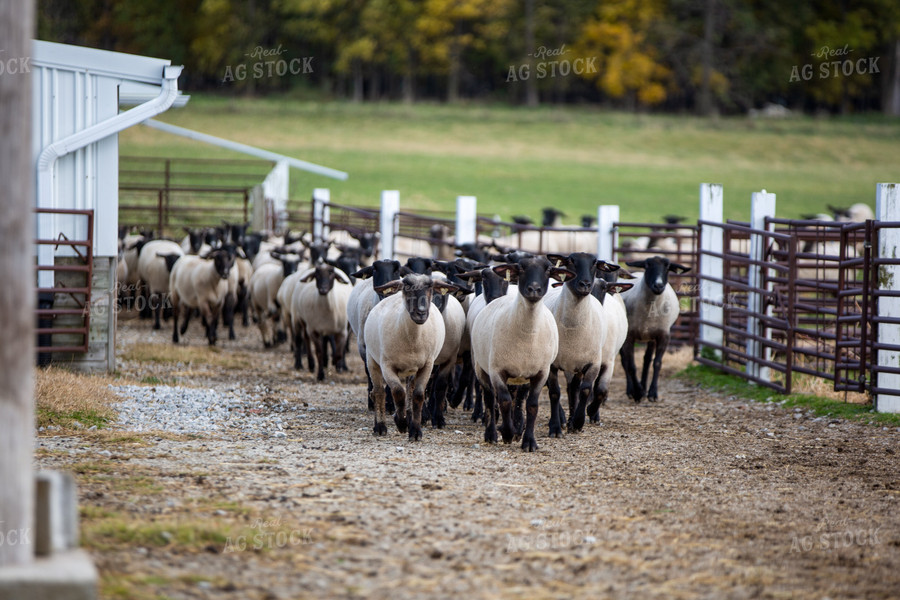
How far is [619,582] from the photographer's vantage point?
5.45 meters

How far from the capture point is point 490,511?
6777mm

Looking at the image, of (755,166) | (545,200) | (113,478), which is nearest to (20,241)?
(113,478)

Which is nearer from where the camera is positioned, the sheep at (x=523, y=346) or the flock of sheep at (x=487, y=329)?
the sheep at (x=523, y=346)

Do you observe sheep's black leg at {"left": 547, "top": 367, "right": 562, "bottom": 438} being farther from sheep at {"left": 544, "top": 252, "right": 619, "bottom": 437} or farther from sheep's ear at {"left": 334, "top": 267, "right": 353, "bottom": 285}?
sheep's ear at {"left": 334, "top": 267, "right": 353, "bottom": 285}

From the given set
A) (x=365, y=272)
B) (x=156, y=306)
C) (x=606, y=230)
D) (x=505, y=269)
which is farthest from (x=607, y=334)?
(x=156, y=306)

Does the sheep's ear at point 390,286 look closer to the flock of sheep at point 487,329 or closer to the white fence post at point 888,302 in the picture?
the flock of sheep at point 487,329

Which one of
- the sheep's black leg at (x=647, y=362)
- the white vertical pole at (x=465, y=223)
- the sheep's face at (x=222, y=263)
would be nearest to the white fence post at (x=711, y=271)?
the sheep's black leg at (x=647, y=362)

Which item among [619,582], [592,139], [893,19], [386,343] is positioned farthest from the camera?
[893,19]

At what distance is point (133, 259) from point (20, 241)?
15.1 m

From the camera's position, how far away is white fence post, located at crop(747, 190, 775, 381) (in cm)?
1327

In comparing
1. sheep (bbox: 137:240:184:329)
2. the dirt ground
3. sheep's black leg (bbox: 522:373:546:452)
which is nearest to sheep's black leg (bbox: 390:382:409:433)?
the dirt ground

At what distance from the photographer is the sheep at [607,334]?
10.6m

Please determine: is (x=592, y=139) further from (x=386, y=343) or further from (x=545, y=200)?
(x=386, y=343)

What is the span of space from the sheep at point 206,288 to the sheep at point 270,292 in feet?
Answer: 1.72
